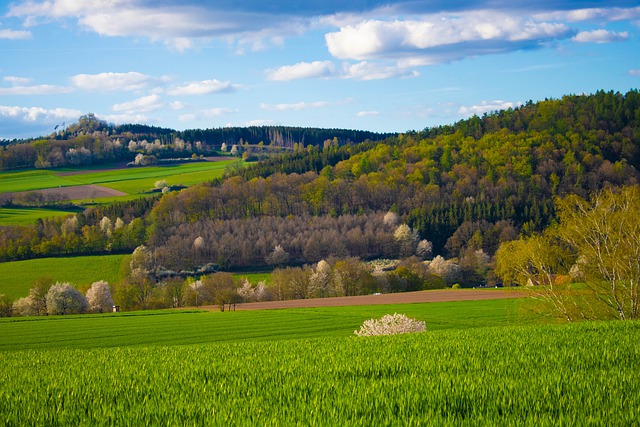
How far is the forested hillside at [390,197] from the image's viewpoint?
419 ft

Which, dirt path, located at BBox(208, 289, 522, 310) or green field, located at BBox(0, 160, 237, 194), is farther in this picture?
green field, located at BBox(0, 160, 237, 194)

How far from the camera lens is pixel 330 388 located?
1224 centimetres

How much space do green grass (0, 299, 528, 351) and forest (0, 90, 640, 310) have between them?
4733 centimetres

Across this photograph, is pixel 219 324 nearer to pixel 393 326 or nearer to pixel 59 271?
pixel 393 326

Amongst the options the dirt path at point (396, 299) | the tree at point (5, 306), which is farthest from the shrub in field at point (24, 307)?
the dirt path at point (396, 299)

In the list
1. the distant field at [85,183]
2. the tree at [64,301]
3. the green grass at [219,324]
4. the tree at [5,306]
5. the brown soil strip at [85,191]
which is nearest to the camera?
the green grass at [219,324]

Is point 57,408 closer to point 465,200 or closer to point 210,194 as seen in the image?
point 465,200

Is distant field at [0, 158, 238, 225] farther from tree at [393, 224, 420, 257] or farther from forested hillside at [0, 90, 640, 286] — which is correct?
tree at [393, 224, 420, 257]

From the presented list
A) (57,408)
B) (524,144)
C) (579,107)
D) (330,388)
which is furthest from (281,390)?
(579,107)

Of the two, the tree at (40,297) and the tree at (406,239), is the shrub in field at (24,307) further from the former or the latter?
the tree at (406,239)

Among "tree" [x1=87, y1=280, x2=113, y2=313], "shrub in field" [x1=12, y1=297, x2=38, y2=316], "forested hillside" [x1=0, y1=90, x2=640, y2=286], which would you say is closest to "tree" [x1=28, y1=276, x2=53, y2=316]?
"shrub in field" [x1=12, y1=297, x2=38, y2=316]

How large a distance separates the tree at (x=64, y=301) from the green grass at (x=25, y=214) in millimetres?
57893

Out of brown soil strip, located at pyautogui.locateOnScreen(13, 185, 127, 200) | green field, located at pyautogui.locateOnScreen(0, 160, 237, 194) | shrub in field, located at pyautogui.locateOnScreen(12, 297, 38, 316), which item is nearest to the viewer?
shrub in field, located at pyautogui.locateOnScreen(12, 297, 38, 316)

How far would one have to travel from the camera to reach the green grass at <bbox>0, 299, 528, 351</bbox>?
4328 cm
